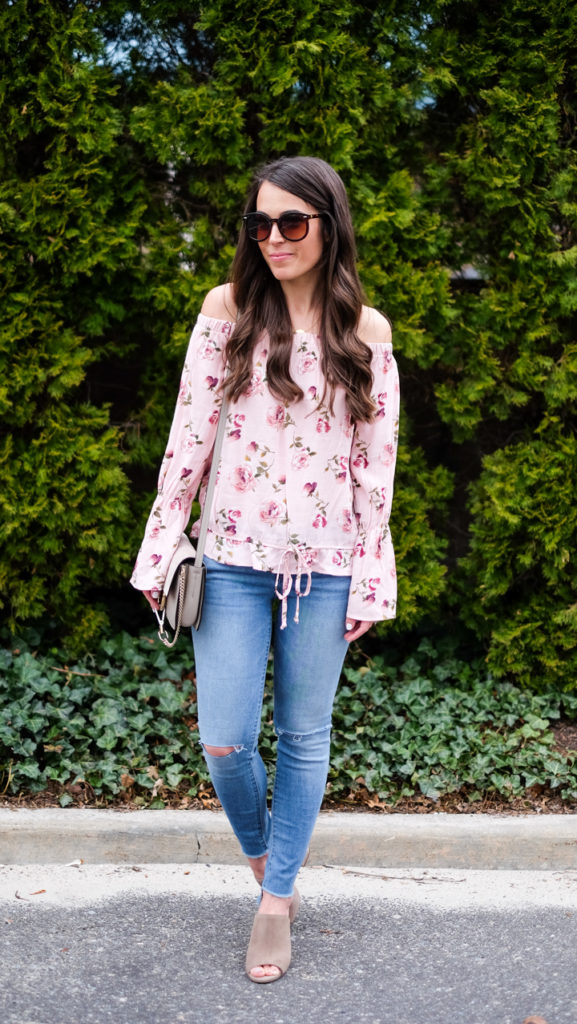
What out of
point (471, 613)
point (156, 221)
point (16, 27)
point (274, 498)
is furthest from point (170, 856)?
point (16, 27)

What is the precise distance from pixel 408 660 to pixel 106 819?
1.67 meters

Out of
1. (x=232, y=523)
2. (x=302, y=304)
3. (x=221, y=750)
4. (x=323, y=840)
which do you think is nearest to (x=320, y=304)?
(x=302, y=304)

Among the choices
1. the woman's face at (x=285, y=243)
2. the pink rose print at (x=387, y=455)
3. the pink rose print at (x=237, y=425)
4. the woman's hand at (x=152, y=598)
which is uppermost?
the woman's face at (x=285, y=243)

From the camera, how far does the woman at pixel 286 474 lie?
242cm

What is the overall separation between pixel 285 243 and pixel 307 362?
0.29m

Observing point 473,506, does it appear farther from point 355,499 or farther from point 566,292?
point 355,499

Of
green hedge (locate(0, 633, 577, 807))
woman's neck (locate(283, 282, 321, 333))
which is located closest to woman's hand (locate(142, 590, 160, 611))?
woman's neck (locate(283, 282, 321, 333))

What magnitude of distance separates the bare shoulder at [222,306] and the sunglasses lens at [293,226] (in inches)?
9.1

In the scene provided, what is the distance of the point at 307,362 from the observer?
244 cm

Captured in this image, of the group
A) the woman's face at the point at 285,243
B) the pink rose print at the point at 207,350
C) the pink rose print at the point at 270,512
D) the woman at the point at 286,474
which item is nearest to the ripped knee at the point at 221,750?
the woman at the point at 286,474

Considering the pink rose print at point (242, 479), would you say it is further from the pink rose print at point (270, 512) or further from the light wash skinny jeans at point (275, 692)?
the light wash skinny jeans at point (275, 692)

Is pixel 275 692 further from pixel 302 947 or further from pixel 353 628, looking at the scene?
pixel 302 947

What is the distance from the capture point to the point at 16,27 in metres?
3.79

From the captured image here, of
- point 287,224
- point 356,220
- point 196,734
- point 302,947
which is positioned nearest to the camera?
point 287,224
